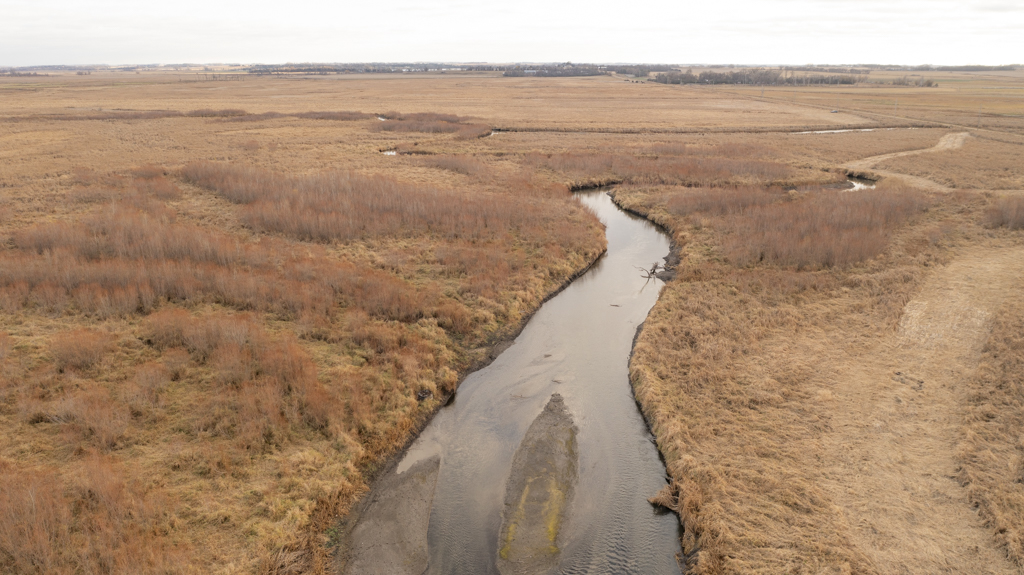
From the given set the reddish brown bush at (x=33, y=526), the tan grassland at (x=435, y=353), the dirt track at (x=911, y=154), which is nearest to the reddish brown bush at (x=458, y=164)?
the tan grassland at (x=435, y=353)

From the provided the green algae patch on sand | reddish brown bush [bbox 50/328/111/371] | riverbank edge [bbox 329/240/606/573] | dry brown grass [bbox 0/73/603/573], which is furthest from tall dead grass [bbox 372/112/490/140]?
the green algae patch on sand

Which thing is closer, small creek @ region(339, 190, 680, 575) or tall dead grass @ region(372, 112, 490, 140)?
small creek @ region(339, 190, 680, 575)

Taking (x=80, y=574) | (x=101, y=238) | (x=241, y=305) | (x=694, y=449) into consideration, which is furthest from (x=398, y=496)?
(x=101, y=238)

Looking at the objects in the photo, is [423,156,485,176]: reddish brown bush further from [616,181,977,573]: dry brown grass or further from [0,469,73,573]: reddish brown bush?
[0,469,73,573]: reddish brown bush

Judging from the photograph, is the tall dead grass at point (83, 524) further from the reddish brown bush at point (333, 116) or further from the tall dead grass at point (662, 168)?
the reddish brown bush at point (333, 116)

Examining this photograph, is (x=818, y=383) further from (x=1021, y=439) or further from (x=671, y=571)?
(x=671, y=571)
